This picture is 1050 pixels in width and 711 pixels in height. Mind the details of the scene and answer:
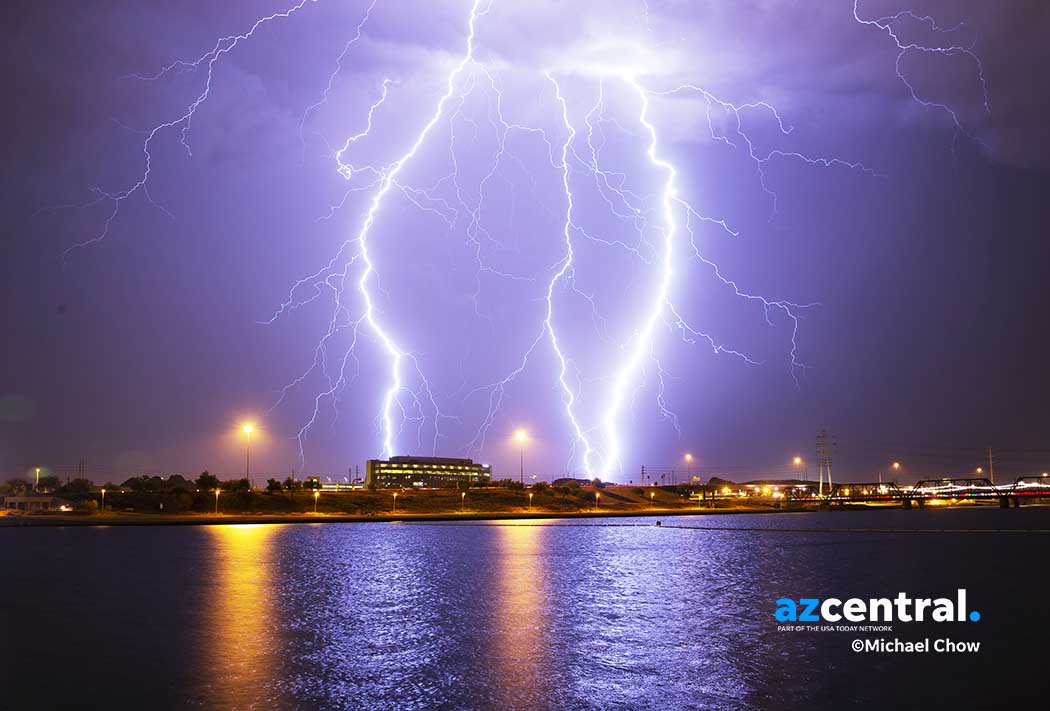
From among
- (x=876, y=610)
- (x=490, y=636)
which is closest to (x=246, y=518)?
(x=490, y=636)

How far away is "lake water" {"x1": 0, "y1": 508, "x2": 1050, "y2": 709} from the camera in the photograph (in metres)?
10.9

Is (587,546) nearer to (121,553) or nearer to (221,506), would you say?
(121,553)

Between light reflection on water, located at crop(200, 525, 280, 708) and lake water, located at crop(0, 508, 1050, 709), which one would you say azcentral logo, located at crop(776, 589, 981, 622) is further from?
light reflection on water, located at crop(200, 525, 280, 708)

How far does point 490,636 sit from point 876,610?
30.6 ft

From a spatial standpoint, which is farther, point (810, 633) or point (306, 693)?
point (810, 633)

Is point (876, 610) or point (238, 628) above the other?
point (238, 628)

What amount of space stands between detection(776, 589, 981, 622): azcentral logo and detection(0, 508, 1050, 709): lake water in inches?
18.6

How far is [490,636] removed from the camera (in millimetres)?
15180

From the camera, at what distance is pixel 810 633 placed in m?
15.6

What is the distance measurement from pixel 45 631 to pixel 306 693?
8.37 meters

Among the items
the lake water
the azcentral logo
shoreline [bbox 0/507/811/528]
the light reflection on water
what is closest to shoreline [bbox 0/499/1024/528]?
shoreline [bbox 0/507/811/528]

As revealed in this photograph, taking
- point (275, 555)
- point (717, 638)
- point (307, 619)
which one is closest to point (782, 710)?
point (717, 638)

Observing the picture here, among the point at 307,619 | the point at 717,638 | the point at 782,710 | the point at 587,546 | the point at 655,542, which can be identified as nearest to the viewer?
the point at 782,710

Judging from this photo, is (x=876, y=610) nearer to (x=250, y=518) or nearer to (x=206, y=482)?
(x=250, y=518)
